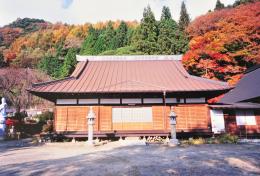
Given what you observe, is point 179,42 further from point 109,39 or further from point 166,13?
point 109,39

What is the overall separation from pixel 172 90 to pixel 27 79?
72.6ft

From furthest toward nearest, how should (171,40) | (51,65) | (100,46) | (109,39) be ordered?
(109,39) < (100,46) < (51,65) < (171,40)

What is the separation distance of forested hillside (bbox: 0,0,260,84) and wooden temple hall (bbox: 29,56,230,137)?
13761 millimetres

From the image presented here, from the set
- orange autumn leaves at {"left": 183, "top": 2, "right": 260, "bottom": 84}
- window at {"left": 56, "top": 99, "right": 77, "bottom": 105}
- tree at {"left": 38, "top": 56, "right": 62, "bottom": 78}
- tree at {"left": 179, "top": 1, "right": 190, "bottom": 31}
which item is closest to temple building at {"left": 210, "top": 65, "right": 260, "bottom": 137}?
window at {"left": 56, "top": 99, "right": 77, "bottom": 105}

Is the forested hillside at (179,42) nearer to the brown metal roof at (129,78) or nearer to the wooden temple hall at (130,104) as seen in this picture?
the brown metal roof at (129,78)

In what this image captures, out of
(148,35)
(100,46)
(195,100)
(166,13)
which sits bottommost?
(195,100)

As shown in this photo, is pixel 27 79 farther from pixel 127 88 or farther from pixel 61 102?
pixel 127 88

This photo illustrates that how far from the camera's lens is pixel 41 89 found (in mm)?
15078

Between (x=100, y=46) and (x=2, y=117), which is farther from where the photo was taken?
(x=100, y=46)

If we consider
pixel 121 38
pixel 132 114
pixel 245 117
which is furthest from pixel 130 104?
pixel 121 38

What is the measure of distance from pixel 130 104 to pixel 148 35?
2722 cm

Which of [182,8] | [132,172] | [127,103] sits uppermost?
[182,8]

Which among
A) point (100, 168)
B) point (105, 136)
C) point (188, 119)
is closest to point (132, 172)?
point (100, 168)

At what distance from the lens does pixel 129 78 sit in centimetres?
1794
